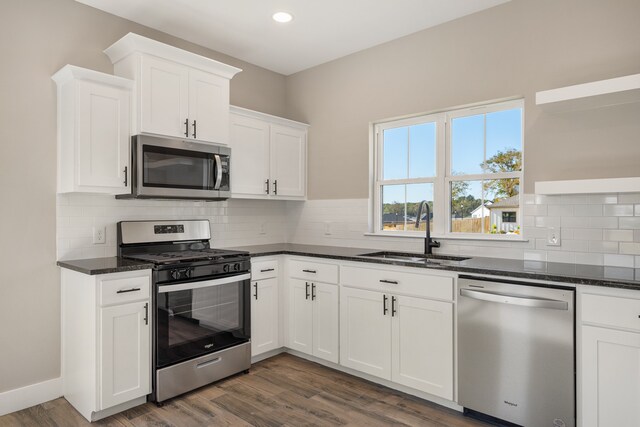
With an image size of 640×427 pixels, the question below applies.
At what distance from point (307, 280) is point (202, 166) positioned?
1.28m

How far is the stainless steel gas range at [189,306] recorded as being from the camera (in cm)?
271

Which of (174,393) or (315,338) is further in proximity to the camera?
(315,338)

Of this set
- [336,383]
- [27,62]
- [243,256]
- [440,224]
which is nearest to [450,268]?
[440,224]

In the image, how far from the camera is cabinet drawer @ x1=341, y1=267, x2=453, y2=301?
2637 millimetres

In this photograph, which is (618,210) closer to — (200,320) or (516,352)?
(516,352)

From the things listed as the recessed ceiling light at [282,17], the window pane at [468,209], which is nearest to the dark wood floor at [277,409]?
the window pane at [468,209]

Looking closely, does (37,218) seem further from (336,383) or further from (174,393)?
(336,383)

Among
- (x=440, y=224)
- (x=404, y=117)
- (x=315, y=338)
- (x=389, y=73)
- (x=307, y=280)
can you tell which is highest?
(x=389, y=73)

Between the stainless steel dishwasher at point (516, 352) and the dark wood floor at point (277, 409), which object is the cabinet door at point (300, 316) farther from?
the stainless steel dishwasher at point (516, 352)

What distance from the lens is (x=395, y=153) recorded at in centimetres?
378

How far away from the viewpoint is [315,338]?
340 cm

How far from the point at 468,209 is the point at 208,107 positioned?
2254 millimetres

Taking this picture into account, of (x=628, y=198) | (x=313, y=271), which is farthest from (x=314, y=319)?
(x=628, y=198)

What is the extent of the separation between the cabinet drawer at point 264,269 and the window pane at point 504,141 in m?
1.92
